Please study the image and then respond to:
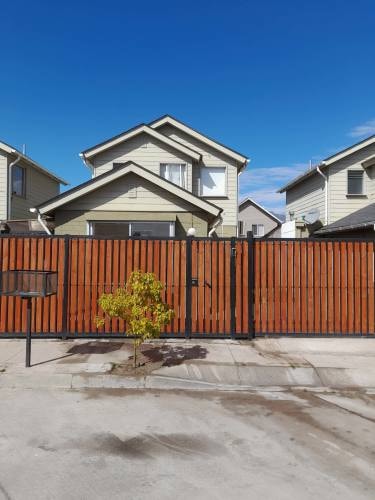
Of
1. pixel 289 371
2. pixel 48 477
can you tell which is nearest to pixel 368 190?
pixel 289 371

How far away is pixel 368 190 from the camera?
61.9 ft

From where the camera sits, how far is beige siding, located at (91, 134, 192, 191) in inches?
685

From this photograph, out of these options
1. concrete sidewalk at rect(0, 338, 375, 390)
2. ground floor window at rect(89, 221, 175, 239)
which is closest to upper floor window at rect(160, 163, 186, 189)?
ground floor window at rect(89, 221, 175, 239)

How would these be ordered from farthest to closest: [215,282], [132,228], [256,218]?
1. [256,218]
2. [132,228]
3. [215,282]

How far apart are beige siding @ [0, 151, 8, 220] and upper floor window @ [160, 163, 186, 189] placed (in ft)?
22.8

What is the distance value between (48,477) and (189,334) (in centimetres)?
553

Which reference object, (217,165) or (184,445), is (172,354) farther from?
(217,165)

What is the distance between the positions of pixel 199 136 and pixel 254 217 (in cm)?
2482

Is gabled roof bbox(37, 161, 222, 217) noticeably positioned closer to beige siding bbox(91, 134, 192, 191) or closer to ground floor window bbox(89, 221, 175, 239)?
ground floor window bbox(89, 221, 175, 239)

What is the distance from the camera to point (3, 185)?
1834 centimetres

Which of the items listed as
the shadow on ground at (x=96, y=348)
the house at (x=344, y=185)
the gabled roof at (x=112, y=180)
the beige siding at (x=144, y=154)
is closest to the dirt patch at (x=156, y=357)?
the shadow on ground at (x=96, y=348)

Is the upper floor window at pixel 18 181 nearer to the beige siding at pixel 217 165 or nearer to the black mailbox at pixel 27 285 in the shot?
the beige siding at pixel 217 165

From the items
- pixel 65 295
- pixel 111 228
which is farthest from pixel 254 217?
pixel 65 295

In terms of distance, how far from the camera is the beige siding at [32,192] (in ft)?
64.1
